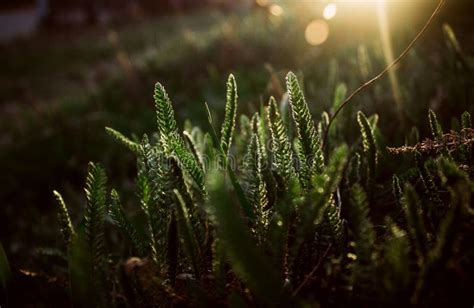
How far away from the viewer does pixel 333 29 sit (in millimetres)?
3768

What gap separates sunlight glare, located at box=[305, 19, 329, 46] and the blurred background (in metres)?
0.01

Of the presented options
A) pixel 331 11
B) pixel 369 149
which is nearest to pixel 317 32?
pixel 331 11

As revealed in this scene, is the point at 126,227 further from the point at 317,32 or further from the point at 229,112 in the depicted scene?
the point at 317,32

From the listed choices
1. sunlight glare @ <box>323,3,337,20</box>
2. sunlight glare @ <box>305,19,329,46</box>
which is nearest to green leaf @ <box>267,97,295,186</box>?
sunlight glare @ <box>323,3,337,20</box>

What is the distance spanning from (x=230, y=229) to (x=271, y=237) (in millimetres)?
228

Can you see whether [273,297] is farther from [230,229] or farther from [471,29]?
[471,29]

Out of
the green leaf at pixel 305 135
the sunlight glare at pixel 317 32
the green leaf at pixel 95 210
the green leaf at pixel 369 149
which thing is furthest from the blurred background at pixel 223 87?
the green leaf at pixel 95 210

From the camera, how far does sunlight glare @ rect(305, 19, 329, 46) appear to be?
3888 millimetres

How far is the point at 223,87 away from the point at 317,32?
1016mm

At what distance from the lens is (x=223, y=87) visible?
3967 millimetres

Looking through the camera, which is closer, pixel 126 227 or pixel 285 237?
pixel 285 237

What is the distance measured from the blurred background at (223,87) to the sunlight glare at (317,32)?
1 cm

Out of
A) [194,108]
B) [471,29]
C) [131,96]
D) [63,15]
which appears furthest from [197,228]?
[63,15]

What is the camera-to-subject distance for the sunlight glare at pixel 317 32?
12.8 feet
